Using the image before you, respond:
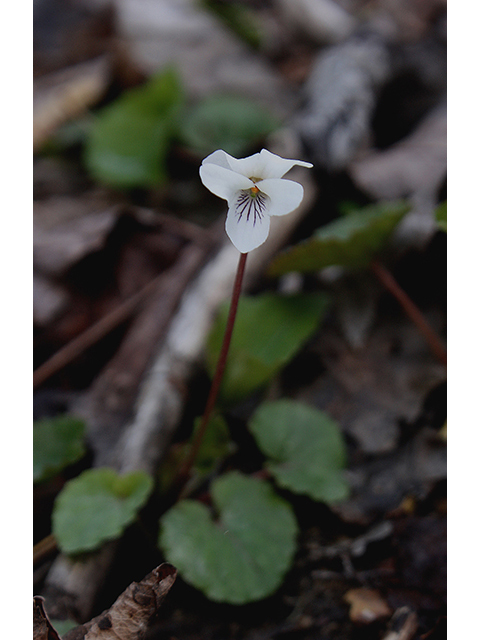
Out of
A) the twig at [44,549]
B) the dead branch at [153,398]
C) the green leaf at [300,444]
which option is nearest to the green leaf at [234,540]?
the green leaf at [300,444]

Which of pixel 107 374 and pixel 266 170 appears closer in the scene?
pixel 266 170

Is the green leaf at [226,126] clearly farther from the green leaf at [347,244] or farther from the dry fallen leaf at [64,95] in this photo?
the green leaf at [347,244]

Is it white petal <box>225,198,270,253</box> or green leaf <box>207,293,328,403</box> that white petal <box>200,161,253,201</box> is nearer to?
white petal <box>225,198,270,253</box>

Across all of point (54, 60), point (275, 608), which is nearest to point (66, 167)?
point (54, 60)

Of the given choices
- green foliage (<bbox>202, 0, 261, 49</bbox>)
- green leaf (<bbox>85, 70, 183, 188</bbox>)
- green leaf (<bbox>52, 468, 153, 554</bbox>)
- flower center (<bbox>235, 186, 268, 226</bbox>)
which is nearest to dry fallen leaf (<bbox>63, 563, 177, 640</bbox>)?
green leaf (<bbox>52, 468, 153, 554</bbox>)

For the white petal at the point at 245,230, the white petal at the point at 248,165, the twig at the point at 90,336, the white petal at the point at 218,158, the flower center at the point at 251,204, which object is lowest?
the white petal at the point at 245,230

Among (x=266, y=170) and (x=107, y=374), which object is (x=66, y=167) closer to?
(x=107, y=374)

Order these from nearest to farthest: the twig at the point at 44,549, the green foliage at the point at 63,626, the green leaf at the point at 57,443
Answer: the green foliage at the point at 63,626 < the twig at the point at 44,549 < the green leaf at the point at 57,443

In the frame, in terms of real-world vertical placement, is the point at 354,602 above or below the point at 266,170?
below

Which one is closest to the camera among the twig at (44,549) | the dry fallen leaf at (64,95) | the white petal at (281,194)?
the white petal at (281,194)
